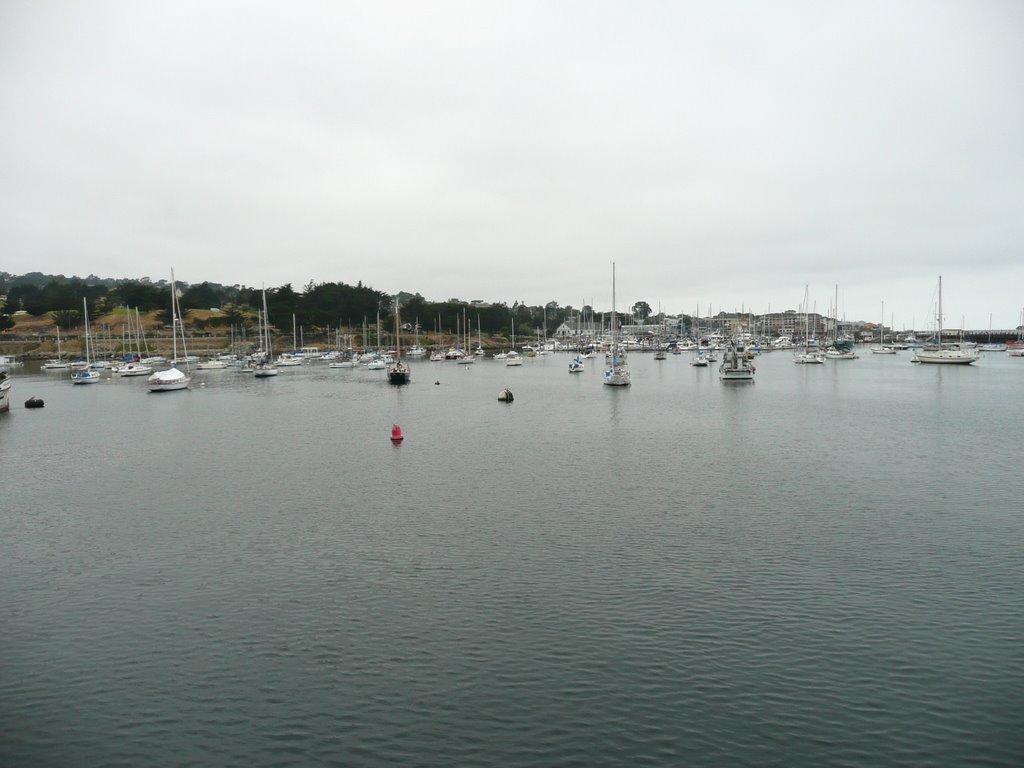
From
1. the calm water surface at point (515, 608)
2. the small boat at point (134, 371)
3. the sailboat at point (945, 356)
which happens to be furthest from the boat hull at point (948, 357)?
the small boat at point (134, 371)

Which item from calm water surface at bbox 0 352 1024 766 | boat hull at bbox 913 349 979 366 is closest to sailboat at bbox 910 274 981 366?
boat hull at bbox 913 349 979 366

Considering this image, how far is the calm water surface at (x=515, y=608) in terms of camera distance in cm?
1650

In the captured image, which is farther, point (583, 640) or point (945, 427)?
point (945, 427)

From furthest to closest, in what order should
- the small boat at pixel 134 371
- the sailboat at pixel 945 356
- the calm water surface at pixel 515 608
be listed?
the sailboat at pixel 945 356
the small boat at pixel 134 371
the calm water surface at pixel 515 608

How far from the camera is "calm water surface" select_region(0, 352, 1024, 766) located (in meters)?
16.5

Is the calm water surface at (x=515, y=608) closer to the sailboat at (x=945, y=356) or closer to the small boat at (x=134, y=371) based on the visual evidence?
the small boat at (x=134, y=371)

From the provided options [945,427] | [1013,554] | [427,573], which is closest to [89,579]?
[427,573]

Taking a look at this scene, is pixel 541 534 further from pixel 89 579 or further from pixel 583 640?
pixel 89 579

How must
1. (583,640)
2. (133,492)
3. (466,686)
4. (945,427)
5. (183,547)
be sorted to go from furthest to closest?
(945,427)
(133,492)
(183,547)
(583,640)
(466,686)

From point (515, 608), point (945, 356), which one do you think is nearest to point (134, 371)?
point (515, 608)

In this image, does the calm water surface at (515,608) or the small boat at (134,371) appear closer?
the calm water surface at (515,608)

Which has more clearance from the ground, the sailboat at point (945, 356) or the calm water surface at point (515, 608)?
the sailboat at point (945, 356)

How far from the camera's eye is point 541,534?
31.6 metres

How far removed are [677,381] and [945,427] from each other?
212 feet
